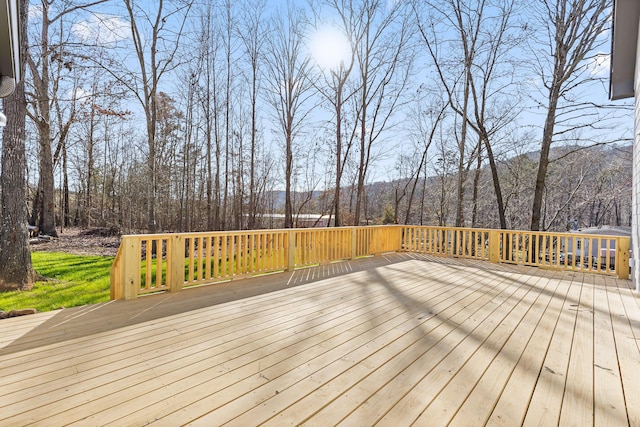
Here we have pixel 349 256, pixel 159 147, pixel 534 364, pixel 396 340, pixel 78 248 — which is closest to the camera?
pixel 534 364

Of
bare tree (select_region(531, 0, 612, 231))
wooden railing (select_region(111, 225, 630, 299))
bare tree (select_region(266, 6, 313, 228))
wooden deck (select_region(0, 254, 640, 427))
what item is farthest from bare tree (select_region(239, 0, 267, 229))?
wooden deck (select_region(0, 254, 640, 427))

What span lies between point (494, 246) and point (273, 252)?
498 cm

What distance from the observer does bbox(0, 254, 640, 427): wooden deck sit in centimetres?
156

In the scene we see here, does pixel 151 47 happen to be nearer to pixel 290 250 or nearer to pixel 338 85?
pixel 338 85

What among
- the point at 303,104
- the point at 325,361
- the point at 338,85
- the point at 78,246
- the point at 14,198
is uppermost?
the point at 338,85

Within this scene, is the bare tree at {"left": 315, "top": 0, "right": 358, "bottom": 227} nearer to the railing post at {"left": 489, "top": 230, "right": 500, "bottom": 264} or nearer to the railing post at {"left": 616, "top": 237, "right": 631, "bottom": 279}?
the railing post at {"left": 489, "top": 230, "right": 500, "bottom": 264}

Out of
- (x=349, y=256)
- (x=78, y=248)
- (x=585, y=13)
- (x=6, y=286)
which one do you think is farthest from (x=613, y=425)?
(x=78, y=248)

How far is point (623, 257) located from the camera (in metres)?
5.28

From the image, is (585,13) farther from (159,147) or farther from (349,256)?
(159,147)

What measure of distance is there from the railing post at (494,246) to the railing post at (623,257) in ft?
6.25

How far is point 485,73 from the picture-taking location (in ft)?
31.3

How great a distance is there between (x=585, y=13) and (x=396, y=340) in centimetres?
975

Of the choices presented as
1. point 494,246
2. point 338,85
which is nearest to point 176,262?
point 494,246

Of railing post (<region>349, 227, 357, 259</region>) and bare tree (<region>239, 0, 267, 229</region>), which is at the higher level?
bare tree (<region>239, 0, 267, 229</region>)
